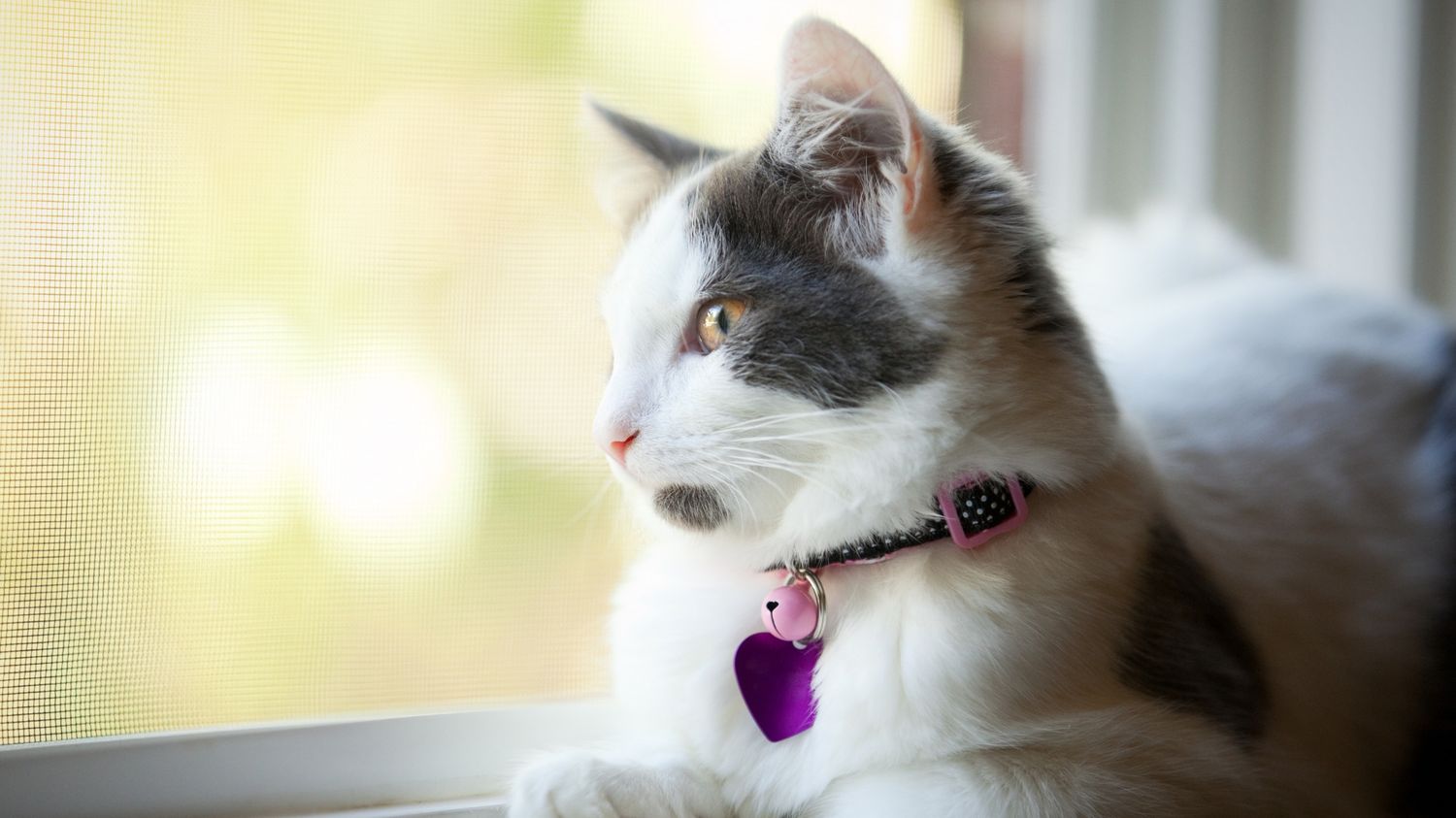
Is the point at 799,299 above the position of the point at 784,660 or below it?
above

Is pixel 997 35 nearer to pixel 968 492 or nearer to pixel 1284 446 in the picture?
pixel 1284 446

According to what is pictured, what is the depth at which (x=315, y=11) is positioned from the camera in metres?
0.95

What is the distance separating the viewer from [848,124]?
798 mm

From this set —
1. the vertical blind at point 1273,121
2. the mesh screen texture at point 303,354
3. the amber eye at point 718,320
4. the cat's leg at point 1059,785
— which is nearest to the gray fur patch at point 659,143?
the mesh screen texture at point 303,354

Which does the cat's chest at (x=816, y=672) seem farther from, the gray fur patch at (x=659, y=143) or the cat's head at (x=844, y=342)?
the gray fur patch at (x=659, y=143)

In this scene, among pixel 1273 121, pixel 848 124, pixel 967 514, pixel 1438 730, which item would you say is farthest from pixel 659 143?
pixel 1273 121

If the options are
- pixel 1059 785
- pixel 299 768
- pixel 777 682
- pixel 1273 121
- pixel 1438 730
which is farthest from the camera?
pixel 1273 121

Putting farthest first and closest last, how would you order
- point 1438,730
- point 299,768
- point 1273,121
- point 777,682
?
point 1273,121 → point 1438,730 → point 299,768 → point 777,682

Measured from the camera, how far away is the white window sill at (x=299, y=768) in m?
0.85

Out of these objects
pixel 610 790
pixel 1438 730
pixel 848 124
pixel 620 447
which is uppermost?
pixel 848 124

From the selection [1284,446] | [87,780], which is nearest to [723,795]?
[87,780]

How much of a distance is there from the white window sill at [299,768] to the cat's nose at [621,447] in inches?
13.9

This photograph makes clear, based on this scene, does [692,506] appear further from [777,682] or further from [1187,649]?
[1187,649]

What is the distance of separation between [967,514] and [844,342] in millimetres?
166
